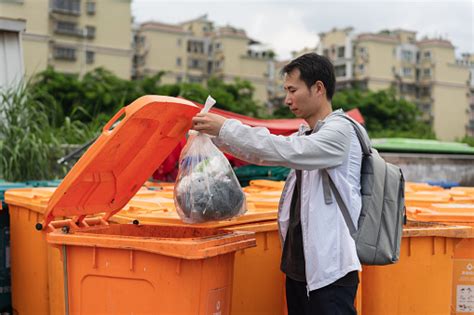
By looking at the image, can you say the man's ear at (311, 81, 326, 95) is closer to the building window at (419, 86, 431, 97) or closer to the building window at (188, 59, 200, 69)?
the building window at (188, 59, 200, 69)

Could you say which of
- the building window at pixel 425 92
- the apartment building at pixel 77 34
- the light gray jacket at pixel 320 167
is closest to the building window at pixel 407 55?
the building window at pixel 425 92

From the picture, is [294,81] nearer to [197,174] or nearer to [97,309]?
[197,174]

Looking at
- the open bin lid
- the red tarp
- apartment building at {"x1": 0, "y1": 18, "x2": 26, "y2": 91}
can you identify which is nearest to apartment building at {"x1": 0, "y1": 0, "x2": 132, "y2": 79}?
apartment building at {"x1": 0, "y1": 18, "x2": 26, "y2": 91}

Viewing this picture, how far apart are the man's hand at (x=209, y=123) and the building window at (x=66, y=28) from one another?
46526mm

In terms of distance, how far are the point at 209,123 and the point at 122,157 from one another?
668 millimetres

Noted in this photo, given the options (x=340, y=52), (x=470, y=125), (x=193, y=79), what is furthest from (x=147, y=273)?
(x=470, y=125)

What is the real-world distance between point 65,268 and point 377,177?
1.56m

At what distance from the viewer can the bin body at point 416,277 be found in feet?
11.8

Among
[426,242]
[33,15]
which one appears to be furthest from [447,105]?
[426,242]

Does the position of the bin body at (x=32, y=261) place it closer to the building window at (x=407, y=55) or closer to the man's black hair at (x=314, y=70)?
the man's black hair at (x=314, y=70)

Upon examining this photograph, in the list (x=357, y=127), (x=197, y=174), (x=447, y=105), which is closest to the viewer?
(x=357, y=127)

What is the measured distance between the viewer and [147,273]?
2832 millimetres

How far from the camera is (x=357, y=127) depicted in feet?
9.42

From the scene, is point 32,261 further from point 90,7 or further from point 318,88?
point 90,7
